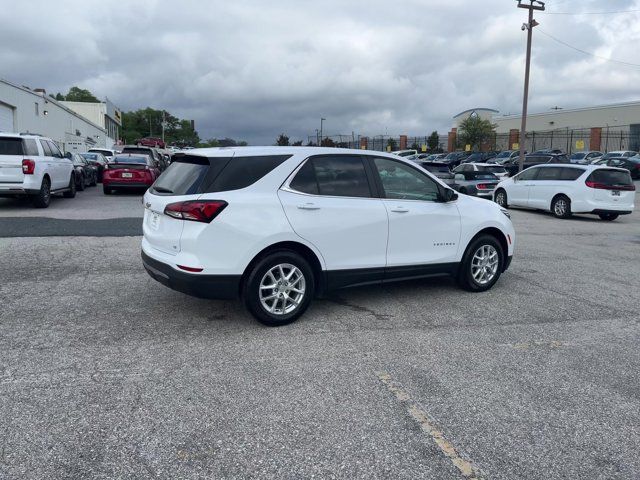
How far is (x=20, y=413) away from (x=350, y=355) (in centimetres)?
251

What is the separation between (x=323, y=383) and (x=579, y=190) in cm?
1442

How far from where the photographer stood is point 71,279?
711 centimetres

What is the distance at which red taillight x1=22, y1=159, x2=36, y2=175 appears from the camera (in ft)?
42.3

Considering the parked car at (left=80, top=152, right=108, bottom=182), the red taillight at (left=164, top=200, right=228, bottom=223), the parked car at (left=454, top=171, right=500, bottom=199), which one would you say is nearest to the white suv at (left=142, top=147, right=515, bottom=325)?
the red taillight at (left=164, top=200, right=228, bottom=223)

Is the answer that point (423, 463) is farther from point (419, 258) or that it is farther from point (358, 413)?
point (419, 258)

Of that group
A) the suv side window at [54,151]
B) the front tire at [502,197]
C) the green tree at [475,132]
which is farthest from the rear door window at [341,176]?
the green tree at [475,132]

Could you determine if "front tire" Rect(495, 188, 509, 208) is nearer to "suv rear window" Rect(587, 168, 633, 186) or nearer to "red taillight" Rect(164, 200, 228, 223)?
Answer: "suv rear window" Rect(587, 168, 633, 186)

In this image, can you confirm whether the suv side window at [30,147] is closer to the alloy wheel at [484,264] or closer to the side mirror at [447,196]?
the side mirror at [447,196]

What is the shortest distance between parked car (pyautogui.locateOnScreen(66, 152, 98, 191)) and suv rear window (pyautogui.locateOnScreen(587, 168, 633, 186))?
15.7m

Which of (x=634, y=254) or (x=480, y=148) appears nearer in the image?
(x=634, y=254)

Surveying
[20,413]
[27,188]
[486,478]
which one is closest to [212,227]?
[20,413]

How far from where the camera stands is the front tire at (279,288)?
523 cm

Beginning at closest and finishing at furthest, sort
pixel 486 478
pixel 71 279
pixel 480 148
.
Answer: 1. pixel 486 478
2. pixel 71 279
3. pixel 480 148

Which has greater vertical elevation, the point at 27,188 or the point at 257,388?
the point at 27,188
